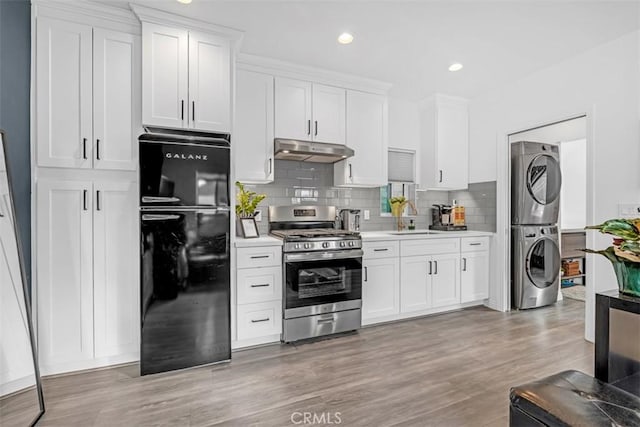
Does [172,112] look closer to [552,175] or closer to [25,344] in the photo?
[25,344]

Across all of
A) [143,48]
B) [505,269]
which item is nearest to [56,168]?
[143,48]

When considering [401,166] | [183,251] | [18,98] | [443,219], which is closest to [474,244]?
[443,219]

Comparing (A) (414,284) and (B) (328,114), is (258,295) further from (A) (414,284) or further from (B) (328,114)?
(B) (328,114)

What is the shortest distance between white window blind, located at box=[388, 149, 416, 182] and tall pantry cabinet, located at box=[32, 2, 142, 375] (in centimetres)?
297

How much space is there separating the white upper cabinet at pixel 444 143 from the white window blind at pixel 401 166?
0.15 m

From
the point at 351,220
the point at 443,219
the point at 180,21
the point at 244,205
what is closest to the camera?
the point at 180,21

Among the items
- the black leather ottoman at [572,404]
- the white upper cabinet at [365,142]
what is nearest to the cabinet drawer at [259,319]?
the white upper cabinet at [365,142]

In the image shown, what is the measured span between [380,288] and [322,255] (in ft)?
2.65

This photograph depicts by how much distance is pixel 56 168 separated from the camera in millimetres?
2316


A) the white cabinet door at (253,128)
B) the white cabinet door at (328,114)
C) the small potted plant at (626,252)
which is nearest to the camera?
the small potted plant at (626,252)

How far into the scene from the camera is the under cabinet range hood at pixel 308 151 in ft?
10.3

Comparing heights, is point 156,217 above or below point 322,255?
above

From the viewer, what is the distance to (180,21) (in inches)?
100.0

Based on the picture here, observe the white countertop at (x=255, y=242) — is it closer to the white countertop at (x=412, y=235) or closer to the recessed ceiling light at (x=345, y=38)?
the white countertop at (x=412, y=235)
